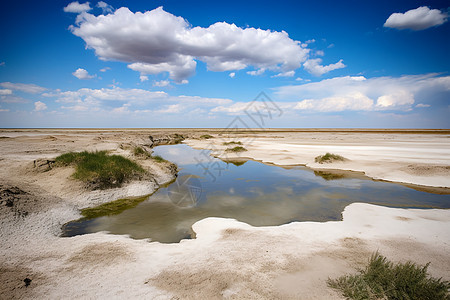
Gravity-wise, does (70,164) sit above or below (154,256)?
above

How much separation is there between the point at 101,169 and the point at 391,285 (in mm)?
13155

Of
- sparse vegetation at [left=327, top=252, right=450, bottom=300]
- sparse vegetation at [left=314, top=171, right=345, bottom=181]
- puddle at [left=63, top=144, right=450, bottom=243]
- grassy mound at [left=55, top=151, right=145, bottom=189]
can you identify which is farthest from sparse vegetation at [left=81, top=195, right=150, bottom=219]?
sparse vegetation at [left=314, top=171, right=345, bottom=181]

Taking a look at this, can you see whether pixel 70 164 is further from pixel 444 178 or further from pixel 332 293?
pixel 444 178

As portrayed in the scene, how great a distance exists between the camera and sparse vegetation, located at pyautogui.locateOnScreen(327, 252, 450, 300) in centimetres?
389

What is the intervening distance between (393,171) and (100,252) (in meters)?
20.1

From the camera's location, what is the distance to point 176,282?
4555 millimetres

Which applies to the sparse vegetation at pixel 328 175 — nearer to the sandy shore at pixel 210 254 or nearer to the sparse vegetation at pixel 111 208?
the sandy shore at pixel 210 254

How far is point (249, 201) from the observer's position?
1122 centimetres

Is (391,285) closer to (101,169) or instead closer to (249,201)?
(249,201)

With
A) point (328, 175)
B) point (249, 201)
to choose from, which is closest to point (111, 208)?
point (249, 201)

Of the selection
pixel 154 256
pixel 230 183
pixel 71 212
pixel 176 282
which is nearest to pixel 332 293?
pixel 176 282

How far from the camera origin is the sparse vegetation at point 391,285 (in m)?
3.89

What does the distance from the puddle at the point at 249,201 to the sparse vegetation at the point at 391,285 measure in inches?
161

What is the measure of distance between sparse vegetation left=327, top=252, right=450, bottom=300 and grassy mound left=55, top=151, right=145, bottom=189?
38.1 ft
